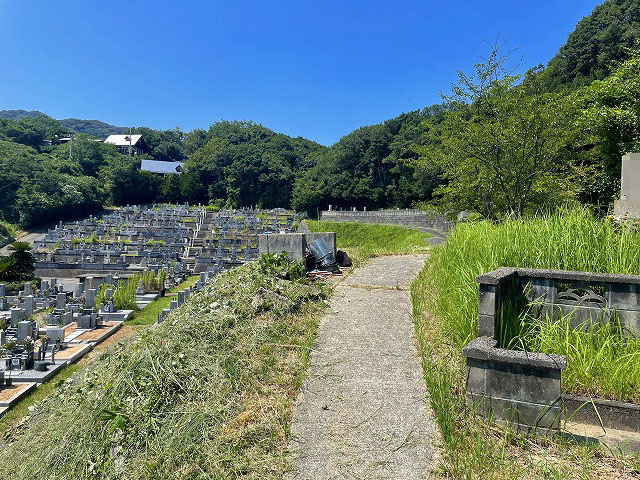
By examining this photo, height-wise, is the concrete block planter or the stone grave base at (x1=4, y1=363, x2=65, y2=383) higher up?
the concrete block planter

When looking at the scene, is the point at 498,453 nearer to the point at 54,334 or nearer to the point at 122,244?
the point at 54,334

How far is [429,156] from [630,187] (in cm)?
544

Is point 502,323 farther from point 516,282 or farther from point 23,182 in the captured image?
point 23,182

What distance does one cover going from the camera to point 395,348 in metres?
4.14

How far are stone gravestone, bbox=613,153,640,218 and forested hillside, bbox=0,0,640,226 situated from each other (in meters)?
1.31

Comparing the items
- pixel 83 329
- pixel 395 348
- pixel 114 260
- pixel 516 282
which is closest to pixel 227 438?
pixel 395 348

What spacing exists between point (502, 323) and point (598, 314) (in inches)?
31.2

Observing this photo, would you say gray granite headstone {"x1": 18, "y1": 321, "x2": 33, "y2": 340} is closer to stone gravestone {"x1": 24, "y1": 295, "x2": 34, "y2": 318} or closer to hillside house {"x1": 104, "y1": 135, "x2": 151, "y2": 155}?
stone gravestone {"x1": 24, "y1": 295, "x2": 34, "y2": 318}

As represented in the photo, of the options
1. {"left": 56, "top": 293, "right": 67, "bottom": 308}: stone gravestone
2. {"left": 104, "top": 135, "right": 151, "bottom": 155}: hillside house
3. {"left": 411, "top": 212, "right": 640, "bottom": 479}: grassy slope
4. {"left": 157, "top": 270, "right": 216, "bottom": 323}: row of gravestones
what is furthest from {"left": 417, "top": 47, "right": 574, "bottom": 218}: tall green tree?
{"left": 104, "top": 135, "right": 151, "bottom": 155}: hillside house

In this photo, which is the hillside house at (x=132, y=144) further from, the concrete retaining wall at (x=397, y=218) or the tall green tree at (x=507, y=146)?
the tall green tree at (x=507, y=146)

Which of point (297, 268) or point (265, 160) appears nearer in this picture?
point (297, 268)

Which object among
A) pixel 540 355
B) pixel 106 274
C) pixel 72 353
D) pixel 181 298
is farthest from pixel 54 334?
pixel 106 274

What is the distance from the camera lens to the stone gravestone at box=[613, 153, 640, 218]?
6.23 m

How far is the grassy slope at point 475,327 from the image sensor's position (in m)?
2.37
